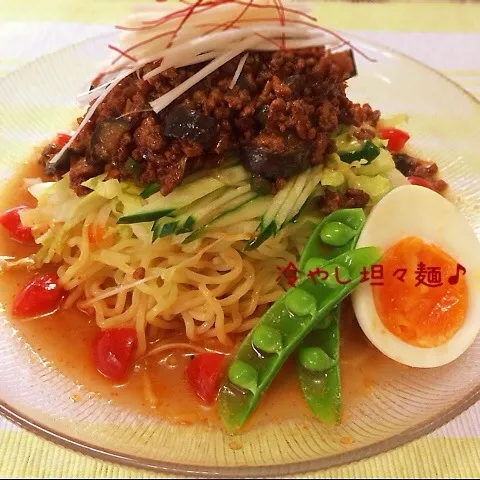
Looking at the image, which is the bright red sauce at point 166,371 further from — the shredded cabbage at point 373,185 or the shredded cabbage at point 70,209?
the shredded cabbage at point 373,185

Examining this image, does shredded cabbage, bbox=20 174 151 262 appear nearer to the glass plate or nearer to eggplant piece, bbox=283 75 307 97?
the glass plate

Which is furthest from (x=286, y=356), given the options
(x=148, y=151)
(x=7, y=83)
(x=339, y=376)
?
(x=7, y=83)

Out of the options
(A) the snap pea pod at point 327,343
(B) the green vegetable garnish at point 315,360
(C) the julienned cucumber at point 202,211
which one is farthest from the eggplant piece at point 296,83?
(B) the green vegetable garnish at point 315,360

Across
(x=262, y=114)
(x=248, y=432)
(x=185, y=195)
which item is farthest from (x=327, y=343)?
(x=262, y=114)

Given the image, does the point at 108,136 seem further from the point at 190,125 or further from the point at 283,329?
the point at 283,329

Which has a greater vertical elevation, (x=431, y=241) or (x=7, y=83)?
(x=7, y=83)

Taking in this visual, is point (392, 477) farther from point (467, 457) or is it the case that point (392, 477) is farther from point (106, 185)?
point (106, 185)
